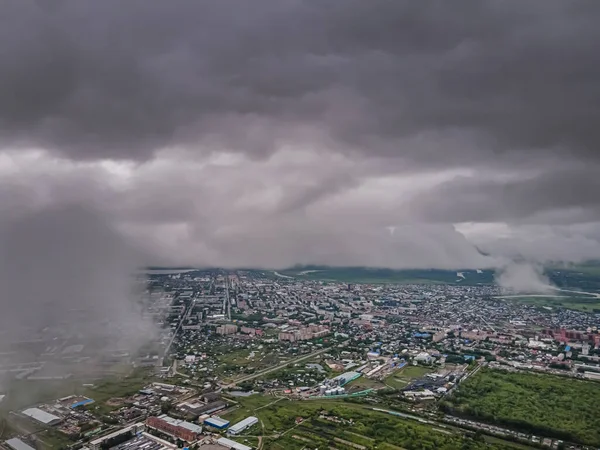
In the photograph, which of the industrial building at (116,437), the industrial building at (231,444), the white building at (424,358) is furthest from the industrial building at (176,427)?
the white building at (424,358)

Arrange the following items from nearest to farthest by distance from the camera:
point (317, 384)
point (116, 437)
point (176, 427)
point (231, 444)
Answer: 1. point (231, 444)
2. point (116, 437)
3. point (176, 427)
4. point (317, 384)

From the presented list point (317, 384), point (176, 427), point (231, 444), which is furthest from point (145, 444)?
point (317, 384)

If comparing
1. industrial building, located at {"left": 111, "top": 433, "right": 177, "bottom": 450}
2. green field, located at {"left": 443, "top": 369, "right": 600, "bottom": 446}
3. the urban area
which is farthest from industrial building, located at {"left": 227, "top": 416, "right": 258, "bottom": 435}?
green field, located at {"left": 443, "top": 369, "right": 600, "bottom": 446}

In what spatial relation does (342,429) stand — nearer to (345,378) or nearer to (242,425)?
(242,425)

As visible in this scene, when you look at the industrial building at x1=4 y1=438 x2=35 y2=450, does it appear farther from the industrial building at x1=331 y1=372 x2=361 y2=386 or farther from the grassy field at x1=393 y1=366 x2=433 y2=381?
the grassy field at x1=393 y1=366 x2=433 y2=381

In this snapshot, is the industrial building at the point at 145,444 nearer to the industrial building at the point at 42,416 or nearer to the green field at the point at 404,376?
the industrial building at the point at 42,416

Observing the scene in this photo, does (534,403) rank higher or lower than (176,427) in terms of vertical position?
higher

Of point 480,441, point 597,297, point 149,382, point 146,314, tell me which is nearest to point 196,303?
point 146,314
